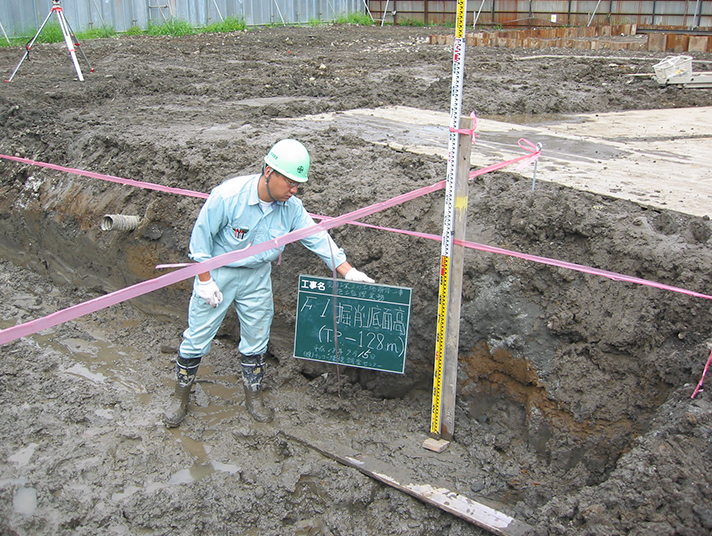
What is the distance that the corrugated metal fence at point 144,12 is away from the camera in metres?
15.7

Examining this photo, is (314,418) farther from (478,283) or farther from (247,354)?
(478,283)

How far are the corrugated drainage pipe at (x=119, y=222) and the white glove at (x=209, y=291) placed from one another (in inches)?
73.9

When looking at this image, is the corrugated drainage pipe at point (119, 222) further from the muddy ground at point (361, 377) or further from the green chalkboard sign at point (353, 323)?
the green chalkboard sign at point (353, 323)

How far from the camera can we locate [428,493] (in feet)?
12.1

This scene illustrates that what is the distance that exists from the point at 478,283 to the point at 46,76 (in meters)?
9.32

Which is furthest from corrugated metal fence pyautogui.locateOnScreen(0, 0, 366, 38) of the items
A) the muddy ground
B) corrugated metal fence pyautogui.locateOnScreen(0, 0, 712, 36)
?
the muddy ground

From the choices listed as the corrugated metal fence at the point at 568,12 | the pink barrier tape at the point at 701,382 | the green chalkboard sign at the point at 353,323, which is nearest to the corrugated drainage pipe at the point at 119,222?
the green chalkboard sign at the point at 353,323

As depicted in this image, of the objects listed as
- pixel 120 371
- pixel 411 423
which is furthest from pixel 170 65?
pixel 411 423

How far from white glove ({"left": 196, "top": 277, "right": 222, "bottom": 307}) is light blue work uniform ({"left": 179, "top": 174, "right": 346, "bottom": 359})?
5 cm

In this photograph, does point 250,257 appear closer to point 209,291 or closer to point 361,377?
point 209,291

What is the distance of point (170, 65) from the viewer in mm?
→ 11258

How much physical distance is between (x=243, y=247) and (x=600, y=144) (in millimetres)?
4258

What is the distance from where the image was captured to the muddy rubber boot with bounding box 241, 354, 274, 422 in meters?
4.49

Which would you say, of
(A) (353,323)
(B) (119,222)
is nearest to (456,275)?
(A) (353,323)
